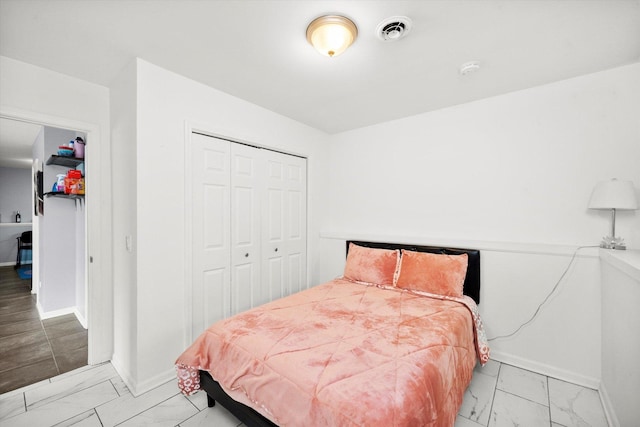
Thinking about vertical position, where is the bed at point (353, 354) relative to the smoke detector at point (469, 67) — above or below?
below

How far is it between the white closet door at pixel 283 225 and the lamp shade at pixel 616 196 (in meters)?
2.71

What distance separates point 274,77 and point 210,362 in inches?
Result: 85.4

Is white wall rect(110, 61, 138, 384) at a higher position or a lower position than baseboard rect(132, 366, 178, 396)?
higher

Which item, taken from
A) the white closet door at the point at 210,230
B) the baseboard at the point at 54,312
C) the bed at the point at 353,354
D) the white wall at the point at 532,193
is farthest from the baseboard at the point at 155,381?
the white wall at the point at 532,193

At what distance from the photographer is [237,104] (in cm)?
261

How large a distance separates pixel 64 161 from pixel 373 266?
3.70m

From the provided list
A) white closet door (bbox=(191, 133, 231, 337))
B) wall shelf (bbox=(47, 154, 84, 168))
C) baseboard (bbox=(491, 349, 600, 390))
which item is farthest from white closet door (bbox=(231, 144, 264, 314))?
baseboard (bbox=(491, 349, 600, 390))

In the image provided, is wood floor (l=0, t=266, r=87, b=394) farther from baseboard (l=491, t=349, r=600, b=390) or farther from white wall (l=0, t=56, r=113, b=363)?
baseboard (l=491, t=349, r=600, b=390)

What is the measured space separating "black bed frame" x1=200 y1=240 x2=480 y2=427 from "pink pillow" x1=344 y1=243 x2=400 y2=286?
271 mm

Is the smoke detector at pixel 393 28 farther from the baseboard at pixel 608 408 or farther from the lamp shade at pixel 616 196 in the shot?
the baseboard at pixel 608 408

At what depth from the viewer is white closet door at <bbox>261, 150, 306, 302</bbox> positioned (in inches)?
118

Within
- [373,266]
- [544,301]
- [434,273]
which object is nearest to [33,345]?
[373,266]

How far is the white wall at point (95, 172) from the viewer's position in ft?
6.98

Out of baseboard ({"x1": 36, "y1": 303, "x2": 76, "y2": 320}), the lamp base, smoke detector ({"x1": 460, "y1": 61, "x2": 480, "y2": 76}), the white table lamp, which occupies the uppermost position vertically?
smoke detector ({"x1": 460, "y1": 61, "x2": 480, "y2": 76})
